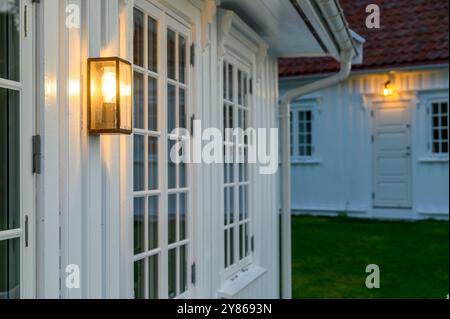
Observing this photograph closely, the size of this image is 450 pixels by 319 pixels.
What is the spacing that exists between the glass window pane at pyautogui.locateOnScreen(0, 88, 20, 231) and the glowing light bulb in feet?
1.40

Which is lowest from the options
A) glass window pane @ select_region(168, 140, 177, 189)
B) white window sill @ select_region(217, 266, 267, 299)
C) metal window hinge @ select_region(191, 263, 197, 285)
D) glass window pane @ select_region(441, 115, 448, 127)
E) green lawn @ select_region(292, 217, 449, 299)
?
green lawn @ select_region(292, 217, 449, 299)

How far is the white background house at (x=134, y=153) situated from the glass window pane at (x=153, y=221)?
11 mm

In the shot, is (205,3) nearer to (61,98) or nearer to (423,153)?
(61,98)

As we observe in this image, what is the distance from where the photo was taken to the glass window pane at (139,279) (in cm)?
294

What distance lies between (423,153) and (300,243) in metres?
3.78

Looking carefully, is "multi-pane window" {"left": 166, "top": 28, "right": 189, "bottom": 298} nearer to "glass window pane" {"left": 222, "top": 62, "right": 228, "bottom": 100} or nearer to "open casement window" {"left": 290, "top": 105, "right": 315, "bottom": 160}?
"glass window pane" {"left": 222, "top": 62, "right": 228, "bottom": 100}

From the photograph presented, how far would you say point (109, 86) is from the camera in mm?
2438

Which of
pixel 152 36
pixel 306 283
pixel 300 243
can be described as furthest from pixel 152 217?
pixel 300 243

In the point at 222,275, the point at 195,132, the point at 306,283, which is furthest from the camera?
the point at 306,283

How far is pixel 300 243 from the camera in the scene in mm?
9602

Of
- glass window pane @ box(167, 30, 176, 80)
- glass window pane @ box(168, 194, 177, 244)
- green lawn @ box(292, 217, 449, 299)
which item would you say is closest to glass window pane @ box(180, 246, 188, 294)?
glass window pane @ box(168, 194, 177, 244)

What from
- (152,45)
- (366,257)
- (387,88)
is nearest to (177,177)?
(152,45)

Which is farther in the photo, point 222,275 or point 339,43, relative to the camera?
point 339,43

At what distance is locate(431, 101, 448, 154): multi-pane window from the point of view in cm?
1162
